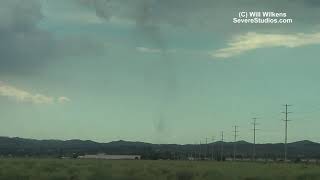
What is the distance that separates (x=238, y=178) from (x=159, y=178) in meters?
5.79

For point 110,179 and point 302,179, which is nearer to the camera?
point 110,179

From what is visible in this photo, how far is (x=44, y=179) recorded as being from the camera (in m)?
43.8

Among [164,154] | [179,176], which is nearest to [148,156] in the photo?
[164,154]

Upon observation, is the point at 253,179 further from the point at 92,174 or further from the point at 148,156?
the point at 148,156

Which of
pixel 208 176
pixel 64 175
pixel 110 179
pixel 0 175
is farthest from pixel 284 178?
pixel 0 175

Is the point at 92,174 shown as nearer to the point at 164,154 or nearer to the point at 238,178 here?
the point at 238,178

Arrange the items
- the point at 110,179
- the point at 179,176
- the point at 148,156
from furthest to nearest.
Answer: the point at 148,156, the point at 179,176, the point at 110,179

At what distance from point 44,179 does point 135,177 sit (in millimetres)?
6498

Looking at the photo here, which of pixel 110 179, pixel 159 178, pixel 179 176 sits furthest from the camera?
pixel 179 176

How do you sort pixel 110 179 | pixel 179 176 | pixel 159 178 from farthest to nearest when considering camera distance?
1. pixel 179 176
2. pixel 159 178
3. pixel 110 179

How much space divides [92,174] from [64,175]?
270cm

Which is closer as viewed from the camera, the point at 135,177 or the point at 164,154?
the point at 135,177

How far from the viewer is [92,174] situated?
45.7m

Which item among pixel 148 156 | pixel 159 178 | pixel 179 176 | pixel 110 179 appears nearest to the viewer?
pixel 110 179
